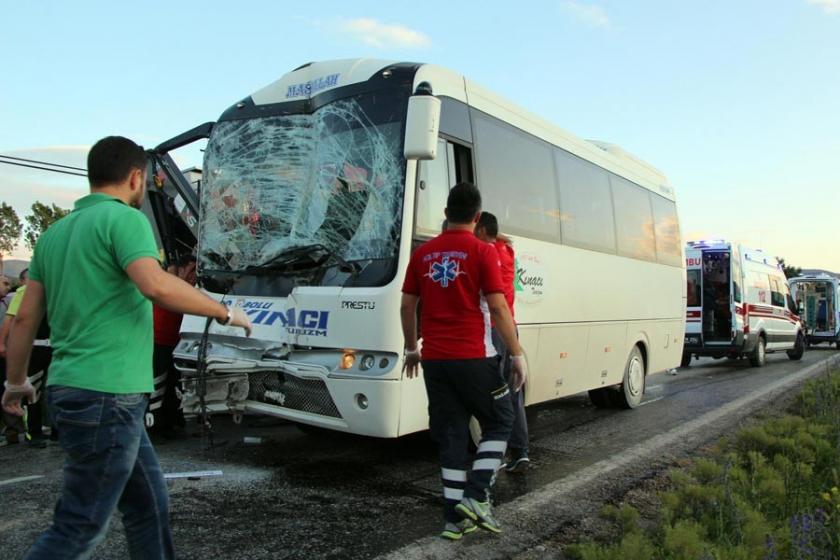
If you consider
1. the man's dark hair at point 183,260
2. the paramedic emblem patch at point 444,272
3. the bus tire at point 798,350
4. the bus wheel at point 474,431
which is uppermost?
the man's dark hair at point 183,260

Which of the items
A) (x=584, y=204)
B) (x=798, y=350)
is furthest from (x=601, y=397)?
(x=798, y=350)

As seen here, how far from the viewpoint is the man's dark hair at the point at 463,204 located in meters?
3.85

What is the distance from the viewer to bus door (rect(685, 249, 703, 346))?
16.7m

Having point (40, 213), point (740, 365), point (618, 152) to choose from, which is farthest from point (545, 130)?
point (40, 213)

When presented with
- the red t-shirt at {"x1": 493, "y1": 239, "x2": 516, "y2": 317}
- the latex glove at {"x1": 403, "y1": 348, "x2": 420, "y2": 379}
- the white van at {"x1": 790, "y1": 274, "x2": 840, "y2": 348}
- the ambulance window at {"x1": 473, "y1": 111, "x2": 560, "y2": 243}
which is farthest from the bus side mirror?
the white van at {"x1": 790, "y1": 274, "x2": 840, "y2": 348}

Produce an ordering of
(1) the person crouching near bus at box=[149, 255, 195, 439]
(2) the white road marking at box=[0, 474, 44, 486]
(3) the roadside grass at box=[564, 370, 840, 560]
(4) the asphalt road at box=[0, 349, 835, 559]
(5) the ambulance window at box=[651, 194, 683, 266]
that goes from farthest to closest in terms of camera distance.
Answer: (5) the ambulance window at box=[651, 194, 683, 266]
(1) the person crouching near bus at box=[149, 255, 195, 439]
(2) the white road marking at box=[0, 474, 44, 486]
(4) the asphalt road at box=[0, 349, 835, 559]
(3) the roadside grass at box=[564, 370, 840, 560]

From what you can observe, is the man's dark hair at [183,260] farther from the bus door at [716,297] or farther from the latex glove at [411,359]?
the bus door at [716,297]

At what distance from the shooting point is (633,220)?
29.7ft

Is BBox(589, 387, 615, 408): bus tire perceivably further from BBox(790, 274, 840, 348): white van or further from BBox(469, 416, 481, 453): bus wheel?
BBox(790, 274, 840, 348): white van

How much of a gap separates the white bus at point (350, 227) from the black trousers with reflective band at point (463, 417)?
846 mm

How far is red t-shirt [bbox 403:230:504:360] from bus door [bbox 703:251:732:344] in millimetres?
14453

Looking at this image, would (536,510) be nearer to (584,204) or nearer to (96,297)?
(96,297)

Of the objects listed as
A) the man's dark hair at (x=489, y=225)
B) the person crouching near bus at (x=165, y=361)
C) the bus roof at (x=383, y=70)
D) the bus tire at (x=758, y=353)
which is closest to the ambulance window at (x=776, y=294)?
the bus tire at (x=758, y=353)

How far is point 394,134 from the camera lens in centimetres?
502
